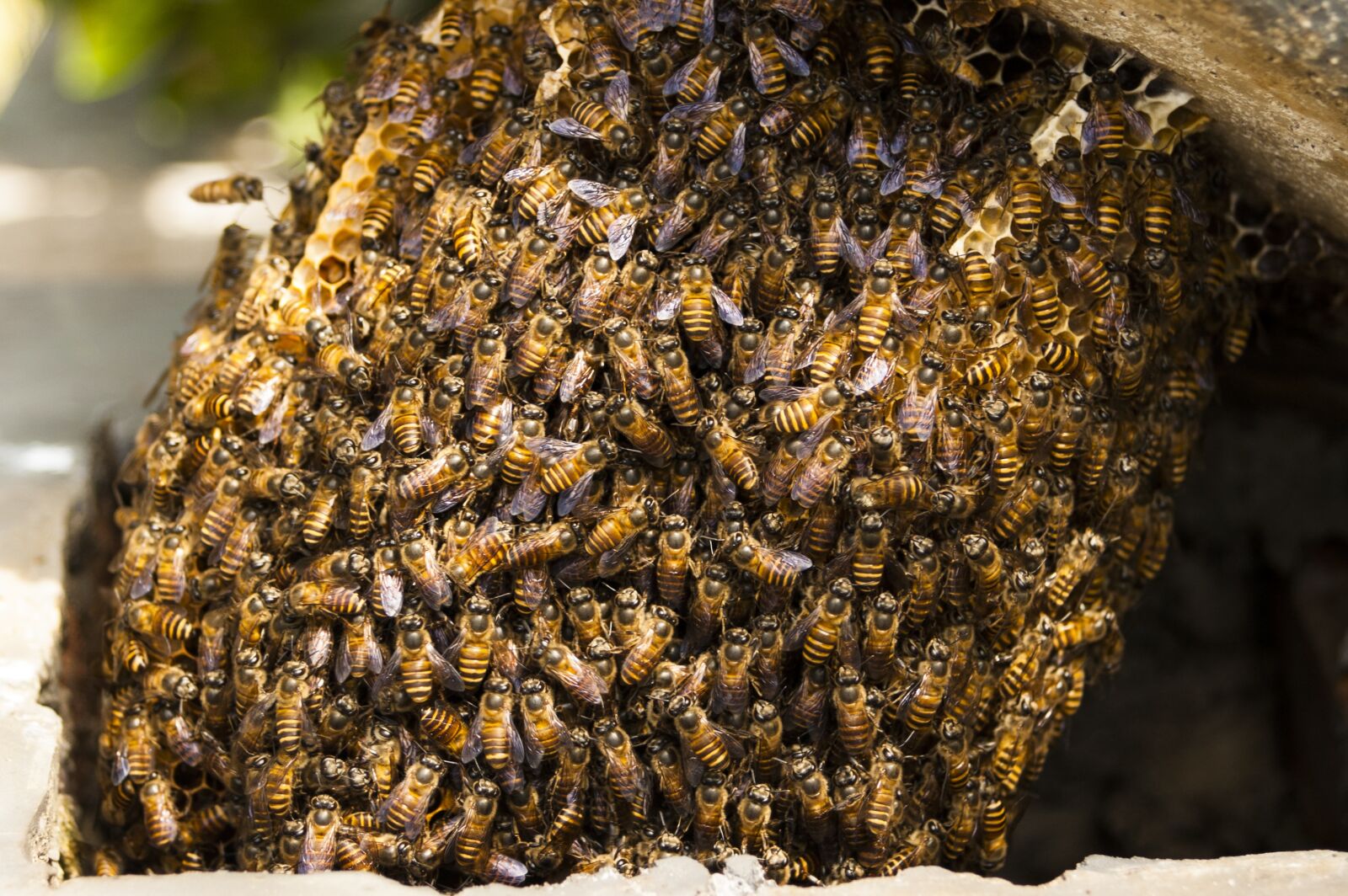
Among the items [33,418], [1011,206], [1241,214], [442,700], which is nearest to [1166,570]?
[1241,214]

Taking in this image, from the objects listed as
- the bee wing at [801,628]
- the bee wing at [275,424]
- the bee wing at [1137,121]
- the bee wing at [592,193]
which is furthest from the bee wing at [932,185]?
the bee wing at [275,424]

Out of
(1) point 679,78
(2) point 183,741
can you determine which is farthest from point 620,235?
(2) point 183,741

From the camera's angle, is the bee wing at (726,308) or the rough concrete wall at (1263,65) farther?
the bee wing at (726,308)

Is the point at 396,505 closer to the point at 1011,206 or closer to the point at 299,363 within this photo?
the point at 299,363

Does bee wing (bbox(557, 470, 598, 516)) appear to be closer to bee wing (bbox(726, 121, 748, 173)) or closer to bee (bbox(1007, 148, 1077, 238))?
bee wing (bbox(726, 121, 748, 173))

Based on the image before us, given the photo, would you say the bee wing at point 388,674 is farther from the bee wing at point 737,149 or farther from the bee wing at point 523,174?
the bee wing at point 737,149
